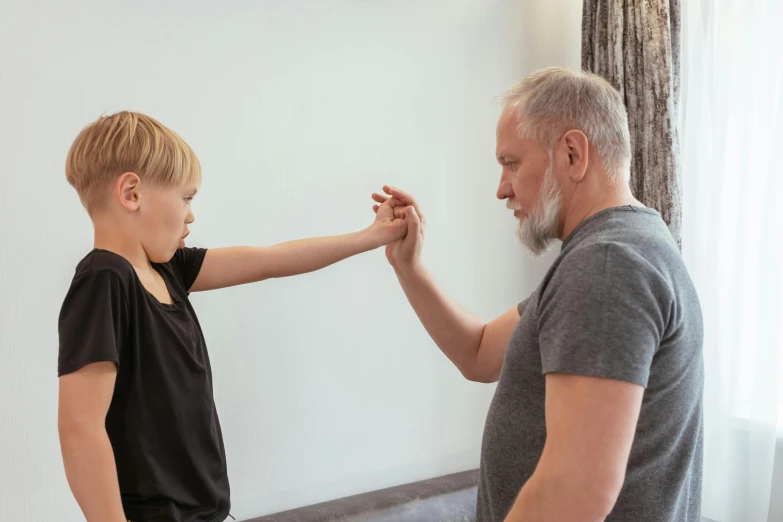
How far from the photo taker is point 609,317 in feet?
3.10

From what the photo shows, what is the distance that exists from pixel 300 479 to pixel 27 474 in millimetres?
712

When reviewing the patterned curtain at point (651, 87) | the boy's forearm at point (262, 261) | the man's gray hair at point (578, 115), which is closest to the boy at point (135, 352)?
the boy's forearm at point (262, 261)

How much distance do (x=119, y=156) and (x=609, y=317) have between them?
2.75ft

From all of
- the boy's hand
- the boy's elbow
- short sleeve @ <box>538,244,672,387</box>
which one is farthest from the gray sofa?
short sleeve @ <box>538,244,672,387</box>

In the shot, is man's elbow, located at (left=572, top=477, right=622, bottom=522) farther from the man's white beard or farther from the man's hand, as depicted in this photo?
the man's hand

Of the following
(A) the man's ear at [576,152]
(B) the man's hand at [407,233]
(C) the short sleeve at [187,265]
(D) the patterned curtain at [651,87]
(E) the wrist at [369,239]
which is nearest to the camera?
(A) the man's ear at [576,152]

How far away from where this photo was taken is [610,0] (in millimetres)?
2332

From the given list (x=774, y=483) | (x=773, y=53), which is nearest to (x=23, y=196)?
(x=773, y=53)

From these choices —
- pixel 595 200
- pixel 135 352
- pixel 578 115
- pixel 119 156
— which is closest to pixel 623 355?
pixel 595 200

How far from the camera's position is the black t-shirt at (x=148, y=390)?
111 centimetres

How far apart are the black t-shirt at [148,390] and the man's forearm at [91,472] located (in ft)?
0.33

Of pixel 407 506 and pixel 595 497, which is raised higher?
pixel 595 497

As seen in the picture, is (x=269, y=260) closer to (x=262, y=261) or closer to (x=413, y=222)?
(x=262, y=261)

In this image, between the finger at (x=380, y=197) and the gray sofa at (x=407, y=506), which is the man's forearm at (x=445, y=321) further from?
the gray sofa at (x=407, y=506)
